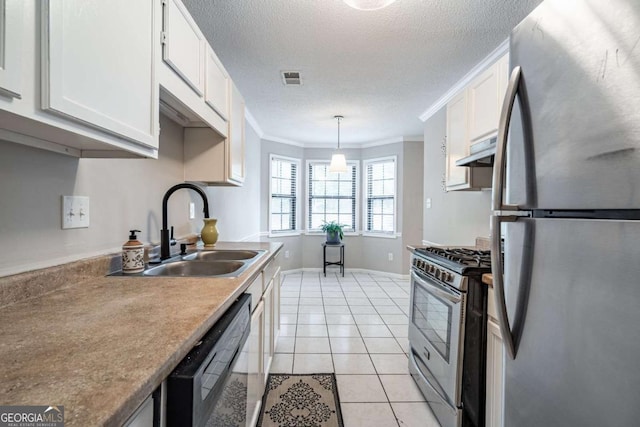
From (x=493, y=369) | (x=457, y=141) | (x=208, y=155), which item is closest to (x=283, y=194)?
(x=208, y=155)

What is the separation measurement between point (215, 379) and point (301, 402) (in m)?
1.31

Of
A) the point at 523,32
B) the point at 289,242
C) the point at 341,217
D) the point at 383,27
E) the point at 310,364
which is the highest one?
the point at 383,27

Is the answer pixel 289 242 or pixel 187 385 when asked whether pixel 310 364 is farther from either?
pixel 289 242

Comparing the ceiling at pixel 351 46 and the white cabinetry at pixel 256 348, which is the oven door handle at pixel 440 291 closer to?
the white cabinetry at pixel 256 348

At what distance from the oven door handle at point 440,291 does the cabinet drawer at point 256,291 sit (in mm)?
983

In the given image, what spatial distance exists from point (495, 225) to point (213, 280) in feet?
3.31

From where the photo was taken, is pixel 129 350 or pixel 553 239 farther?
pixel 553 239

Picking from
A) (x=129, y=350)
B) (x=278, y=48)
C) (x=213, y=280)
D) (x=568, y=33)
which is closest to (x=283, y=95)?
(x=278, y=48)

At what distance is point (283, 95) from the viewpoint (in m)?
3.32

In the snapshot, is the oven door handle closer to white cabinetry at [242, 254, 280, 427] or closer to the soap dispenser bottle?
white cabinetry at [242, 254, 280, 427]

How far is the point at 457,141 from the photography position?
2.34 metres

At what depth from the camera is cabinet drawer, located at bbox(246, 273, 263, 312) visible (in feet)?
4.57

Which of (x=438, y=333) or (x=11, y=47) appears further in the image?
(x=438, y=333)

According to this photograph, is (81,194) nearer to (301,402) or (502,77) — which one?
(301,402)
